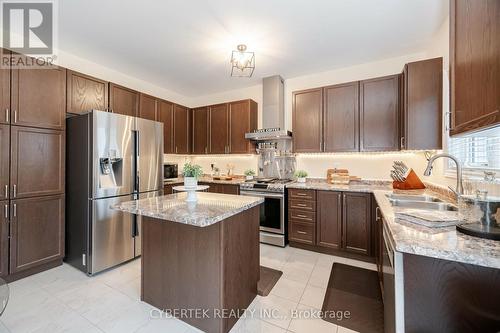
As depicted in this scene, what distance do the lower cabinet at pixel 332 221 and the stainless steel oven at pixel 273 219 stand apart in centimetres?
12

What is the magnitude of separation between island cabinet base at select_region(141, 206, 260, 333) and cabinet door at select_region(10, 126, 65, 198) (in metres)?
1.58

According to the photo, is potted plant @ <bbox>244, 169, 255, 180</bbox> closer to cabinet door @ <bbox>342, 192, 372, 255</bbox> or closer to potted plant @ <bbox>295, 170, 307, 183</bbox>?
potted plant @ <bbox>295, 170, 307, 183</bbox>

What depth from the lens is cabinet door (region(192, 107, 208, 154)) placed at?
14.3ft

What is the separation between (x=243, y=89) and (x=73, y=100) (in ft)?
9.22

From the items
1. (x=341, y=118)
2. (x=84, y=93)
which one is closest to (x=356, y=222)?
(x=341, y=118)

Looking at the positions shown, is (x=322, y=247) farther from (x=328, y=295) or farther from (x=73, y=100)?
(x=73, y=100)

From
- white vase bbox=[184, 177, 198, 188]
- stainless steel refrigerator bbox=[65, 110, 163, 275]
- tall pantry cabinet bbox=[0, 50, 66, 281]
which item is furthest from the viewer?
stainless steel refrigerator bbox=[65, 110, 163, 275]

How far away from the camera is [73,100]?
263 centimetres

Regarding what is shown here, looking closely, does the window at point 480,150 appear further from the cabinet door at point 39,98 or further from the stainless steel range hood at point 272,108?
the cabinet door at point 39,98

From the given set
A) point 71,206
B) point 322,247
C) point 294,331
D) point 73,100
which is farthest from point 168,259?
point 73,100

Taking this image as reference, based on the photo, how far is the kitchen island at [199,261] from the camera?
1486 millimetres

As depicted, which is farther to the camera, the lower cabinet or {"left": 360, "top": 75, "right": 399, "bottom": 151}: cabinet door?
{"left": 360, "top": 75, "right": 399, "bottom": 151}: cabinet door

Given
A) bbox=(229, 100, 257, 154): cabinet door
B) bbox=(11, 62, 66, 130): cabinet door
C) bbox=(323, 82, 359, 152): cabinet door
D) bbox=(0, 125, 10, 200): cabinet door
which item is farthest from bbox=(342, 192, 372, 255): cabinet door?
bbox=(0, 125, 10, 200): cabinet door

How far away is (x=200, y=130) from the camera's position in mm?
4426
